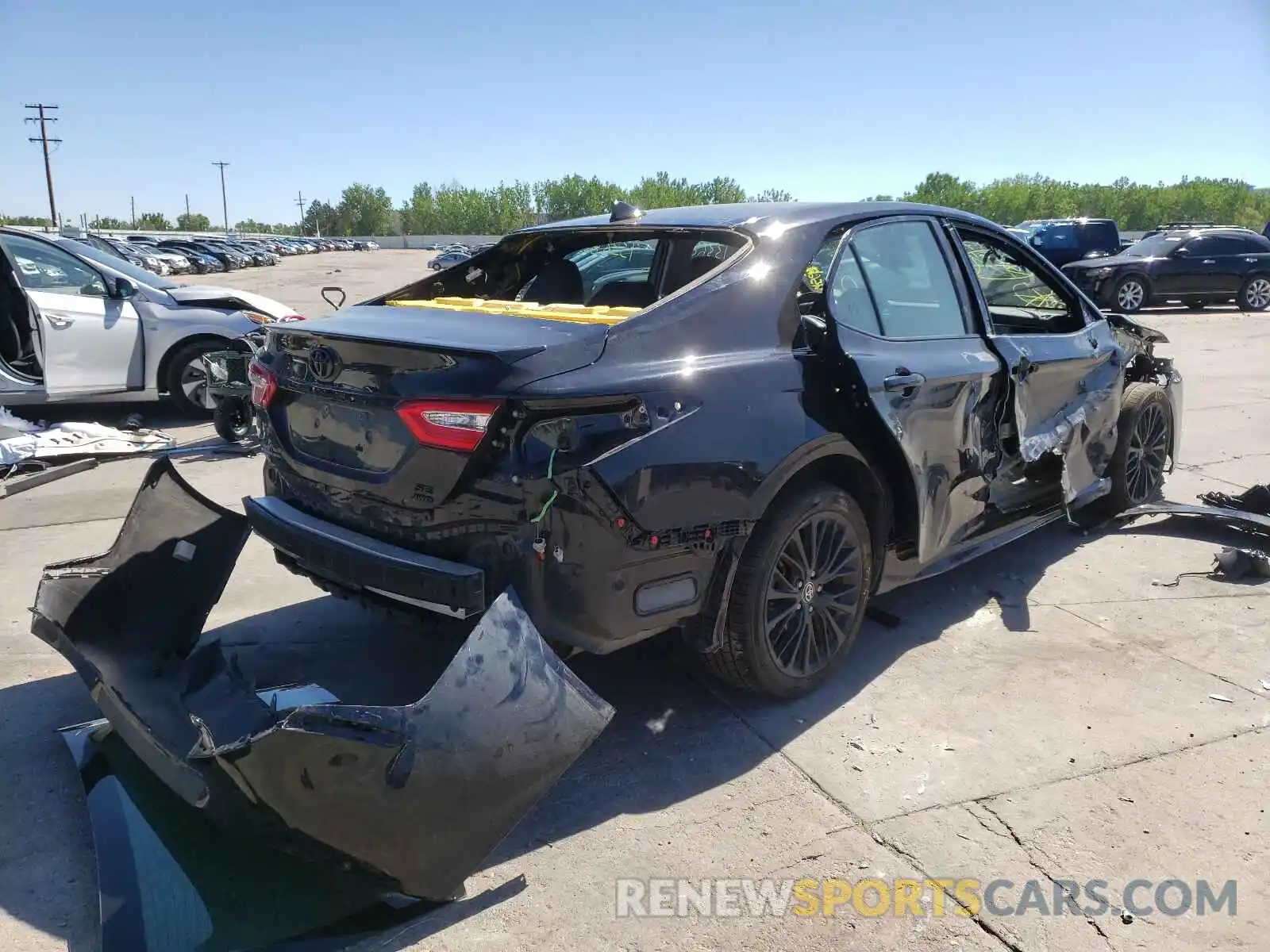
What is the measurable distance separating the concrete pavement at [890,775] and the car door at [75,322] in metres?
3.44

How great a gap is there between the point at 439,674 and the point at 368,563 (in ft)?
3.33

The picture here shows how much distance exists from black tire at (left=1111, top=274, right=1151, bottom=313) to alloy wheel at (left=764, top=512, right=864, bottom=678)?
18.5 m

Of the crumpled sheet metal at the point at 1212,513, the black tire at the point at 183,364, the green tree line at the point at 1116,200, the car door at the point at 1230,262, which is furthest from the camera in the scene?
the green tree line at the point at 1116,200

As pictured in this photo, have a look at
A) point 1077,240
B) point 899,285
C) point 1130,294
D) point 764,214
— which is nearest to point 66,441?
point 764,214

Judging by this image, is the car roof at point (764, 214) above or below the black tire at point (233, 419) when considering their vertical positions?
above

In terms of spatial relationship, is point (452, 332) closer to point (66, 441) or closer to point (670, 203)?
point (66, 441)

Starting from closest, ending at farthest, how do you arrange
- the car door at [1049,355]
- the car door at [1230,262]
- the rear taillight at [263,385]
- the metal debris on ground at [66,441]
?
the rear taillight at [263,385] < the car door at [1049,355] < the metal debris on ground at [66,441] < the car door at [1230,262]

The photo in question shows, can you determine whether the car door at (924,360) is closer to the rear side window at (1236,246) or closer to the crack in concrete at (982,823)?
the crack in concrete at (982,823)

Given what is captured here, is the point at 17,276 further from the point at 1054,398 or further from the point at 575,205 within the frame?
the point at 575,205

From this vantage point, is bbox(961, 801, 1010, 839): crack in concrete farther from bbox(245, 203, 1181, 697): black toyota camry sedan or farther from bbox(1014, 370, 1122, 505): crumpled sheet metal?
bbox(1014, 370, 1122, 505): crumpled sheet metal

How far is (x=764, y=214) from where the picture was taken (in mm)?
3674

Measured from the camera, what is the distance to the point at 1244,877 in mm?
2605

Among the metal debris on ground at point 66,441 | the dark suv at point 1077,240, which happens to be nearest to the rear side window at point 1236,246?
the dark suv at point 1077,240

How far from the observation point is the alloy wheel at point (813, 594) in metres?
3.32
